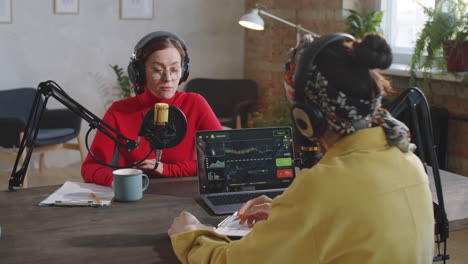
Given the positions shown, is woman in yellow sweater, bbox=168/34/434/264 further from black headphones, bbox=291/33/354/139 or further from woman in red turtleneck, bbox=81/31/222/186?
woman in red turtleneck, bbox=81/31/222/186

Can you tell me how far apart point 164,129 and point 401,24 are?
11.5 feet

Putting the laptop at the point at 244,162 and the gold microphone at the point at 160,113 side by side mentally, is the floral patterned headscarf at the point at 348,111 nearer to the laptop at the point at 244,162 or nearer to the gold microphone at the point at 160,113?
the gold microphone at the point at 160,113

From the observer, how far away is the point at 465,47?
12.8 ft

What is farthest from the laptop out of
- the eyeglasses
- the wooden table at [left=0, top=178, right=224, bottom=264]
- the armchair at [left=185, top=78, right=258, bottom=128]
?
the armchair at [left=185, top=78, right=258, bottom=128]

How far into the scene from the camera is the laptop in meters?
2.07

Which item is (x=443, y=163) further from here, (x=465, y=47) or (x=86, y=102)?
(x=86, y=102)

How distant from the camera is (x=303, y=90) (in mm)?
1283

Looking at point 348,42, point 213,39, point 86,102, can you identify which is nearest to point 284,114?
point 213,39

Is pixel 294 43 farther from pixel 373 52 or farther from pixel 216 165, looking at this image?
pixel 373 52

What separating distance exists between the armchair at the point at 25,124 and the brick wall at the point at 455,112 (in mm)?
2917

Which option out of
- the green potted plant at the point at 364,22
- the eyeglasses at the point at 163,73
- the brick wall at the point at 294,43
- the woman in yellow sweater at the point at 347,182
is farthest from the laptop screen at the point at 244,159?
the green potted plant at the point at 364,22

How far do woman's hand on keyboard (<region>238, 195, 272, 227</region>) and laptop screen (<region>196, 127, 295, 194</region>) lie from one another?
310 millimetres

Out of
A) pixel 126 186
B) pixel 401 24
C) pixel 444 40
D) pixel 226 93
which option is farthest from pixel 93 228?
pixel 226 93

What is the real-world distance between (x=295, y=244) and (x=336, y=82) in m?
0.34
